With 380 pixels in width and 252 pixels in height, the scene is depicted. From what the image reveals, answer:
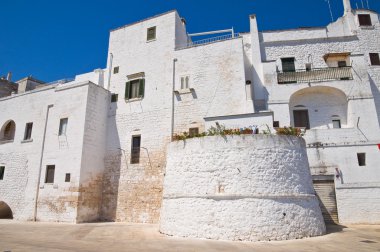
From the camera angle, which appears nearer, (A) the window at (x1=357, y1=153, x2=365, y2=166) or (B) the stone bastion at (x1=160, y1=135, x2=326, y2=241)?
(B) the stone bastion at (x1=160, y1=135, x2=326, y2=241)

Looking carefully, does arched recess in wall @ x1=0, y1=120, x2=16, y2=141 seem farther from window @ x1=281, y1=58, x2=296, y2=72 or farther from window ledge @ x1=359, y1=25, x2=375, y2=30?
window ledge @ x1=359, y1=25, x2=375, y2=30

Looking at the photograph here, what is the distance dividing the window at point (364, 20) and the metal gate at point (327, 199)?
12.9 meters

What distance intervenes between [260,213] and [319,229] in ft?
9.03

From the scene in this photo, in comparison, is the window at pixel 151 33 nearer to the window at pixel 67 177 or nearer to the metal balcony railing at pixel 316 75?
the metal balcony railing at pixel 316 75

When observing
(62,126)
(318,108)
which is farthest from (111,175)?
(318,108)

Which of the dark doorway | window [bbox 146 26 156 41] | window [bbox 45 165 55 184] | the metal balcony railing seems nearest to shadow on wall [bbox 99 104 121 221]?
window [bbox 45 165 55 184]

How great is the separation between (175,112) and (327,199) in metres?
10.1

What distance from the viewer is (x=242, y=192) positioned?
1061 cm

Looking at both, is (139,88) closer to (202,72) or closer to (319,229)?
(202,72)

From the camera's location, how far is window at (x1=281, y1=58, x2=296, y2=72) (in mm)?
19891

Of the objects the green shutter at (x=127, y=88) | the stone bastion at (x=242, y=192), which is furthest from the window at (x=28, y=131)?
the stone bastion at (x=242, y=192)

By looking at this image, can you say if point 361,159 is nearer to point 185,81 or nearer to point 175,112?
point 175,112

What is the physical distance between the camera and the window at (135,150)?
18172 mm

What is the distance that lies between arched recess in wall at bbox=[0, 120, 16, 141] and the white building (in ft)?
1.87
